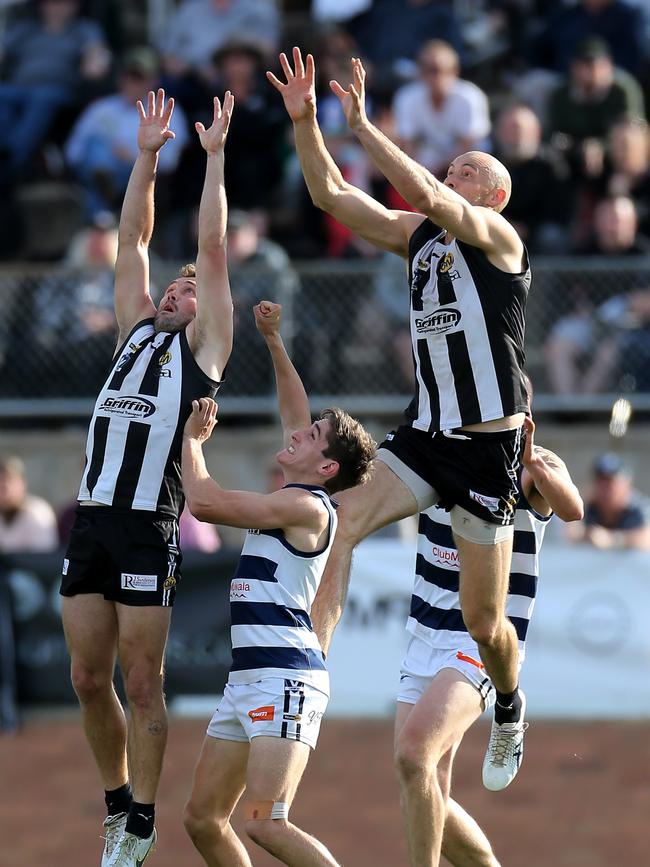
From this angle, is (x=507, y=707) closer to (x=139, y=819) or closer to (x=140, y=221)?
(x=139, y=819)

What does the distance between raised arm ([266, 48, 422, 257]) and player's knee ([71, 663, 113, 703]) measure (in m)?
2.15

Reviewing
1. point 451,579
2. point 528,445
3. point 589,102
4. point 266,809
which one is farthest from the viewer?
point 589,102

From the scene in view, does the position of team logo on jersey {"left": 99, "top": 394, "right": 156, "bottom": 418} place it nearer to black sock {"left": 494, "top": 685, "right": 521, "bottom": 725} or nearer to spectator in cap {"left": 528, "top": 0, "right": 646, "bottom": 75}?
black sock {"left": 494, "top": 685, "right": 521, "bottom": 725}

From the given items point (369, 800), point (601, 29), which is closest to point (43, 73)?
point (601, 29)

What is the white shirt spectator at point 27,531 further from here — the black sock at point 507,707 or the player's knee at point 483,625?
the player's knee at point 483,625

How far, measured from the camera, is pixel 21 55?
15.3 metres

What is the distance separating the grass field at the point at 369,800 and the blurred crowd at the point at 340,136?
2482 mm

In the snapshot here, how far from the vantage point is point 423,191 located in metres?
6.46

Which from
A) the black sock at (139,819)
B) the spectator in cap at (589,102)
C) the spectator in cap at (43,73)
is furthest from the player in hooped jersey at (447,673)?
the spectator in cap at (43,73)

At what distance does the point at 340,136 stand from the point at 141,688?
272 inches

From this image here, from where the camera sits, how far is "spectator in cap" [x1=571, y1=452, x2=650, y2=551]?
435 inches

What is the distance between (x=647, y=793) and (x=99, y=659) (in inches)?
240

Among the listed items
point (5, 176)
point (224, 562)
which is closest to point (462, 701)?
point (224, 562)

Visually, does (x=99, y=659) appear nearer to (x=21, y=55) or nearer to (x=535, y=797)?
(x=535, y=797)
